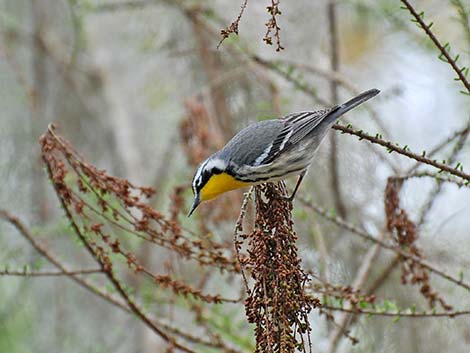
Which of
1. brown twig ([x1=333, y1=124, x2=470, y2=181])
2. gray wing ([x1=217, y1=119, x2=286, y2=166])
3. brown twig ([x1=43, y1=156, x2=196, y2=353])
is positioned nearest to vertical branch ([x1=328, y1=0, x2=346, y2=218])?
gray wing ([x1=217, y1=119, x2=286, y2=166])

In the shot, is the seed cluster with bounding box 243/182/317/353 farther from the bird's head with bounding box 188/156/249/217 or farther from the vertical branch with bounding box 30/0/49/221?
the vertical branch with bounding box 30/0/49/221

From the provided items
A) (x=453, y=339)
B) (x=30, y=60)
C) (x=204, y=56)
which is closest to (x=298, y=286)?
(x=453, y=339)

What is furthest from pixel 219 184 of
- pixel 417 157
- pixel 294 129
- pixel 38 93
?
pixel 38 93

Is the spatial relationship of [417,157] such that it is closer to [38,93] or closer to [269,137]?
[269,137]

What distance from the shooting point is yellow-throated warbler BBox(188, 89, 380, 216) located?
3.09 metres

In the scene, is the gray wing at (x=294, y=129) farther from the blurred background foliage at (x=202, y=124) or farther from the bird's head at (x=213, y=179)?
the blurred background foliage at (x=202, y=124)

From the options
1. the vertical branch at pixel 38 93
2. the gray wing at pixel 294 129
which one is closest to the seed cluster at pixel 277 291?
the gray wing at pixel 294 129

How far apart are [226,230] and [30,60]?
10.3 feet

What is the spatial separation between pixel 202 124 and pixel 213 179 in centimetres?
71

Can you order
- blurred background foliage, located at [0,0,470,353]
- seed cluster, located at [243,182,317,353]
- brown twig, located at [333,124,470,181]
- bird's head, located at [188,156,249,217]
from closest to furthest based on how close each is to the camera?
seed cluster, located at [243,182,317,353]
brown twig, located at [333,124,470,181]
bird's head, located at [188,156,249,217]
blurred background foliage, located at [0,0,470,353]

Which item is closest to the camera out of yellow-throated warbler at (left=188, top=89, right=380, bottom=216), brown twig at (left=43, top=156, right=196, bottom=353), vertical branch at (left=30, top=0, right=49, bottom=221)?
brown twig at (left=43, top=156, right=196, bottom=353)

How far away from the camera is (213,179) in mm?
3221

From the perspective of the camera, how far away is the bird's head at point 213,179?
321 cm

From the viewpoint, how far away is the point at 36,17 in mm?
6922
